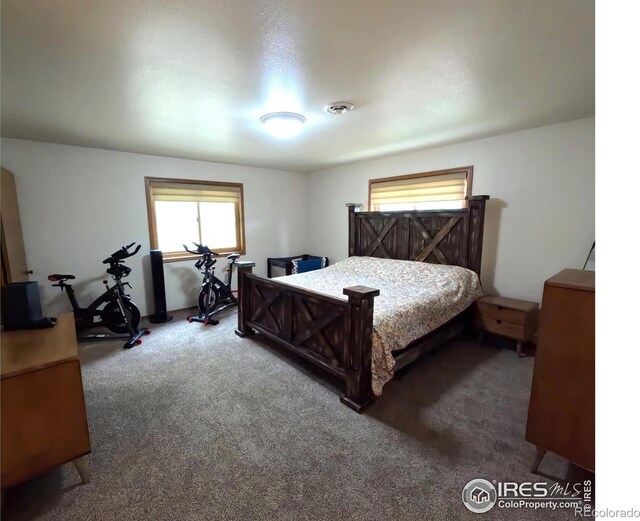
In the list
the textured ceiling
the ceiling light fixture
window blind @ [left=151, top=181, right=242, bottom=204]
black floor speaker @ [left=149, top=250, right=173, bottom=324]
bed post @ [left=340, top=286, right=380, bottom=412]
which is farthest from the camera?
window blind @ [left=151, top=181, right=242, bottom=204]

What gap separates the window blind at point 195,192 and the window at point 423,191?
2.28 metres

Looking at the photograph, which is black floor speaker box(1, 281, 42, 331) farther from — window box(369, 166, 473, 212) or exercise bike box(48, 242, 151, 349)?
window box(369, 166, 473, 212)

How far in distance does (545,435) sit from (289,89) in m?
2.59

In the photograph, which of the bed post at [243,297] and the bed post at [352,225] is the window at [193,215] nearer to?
the bed post at [243,297]

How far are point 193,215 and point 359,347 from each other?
Result: 141 inches

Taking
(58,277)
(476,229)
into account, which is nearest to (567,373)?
(476,229)

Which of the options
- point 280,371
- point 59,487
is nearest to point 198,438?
point 59,487

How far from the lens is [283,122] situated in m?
2.57

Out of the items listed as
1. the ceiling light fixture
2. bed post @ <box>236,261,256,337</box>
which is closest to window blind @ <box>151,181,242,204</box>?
bed post @ <box>236,261,256,337</box>

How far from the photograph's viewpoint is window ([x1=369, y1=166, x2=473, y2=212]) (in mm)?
3625

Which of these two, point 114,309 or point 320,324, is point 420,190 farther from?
point 114,309

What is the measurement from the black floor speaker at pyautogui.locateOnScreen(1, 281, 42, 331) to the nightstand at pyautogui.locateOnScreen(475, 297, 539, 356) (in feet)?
12.3

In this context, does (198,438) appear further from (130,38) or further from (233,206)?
(233,206)

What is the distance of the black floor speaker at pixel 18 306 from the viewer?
161cm
